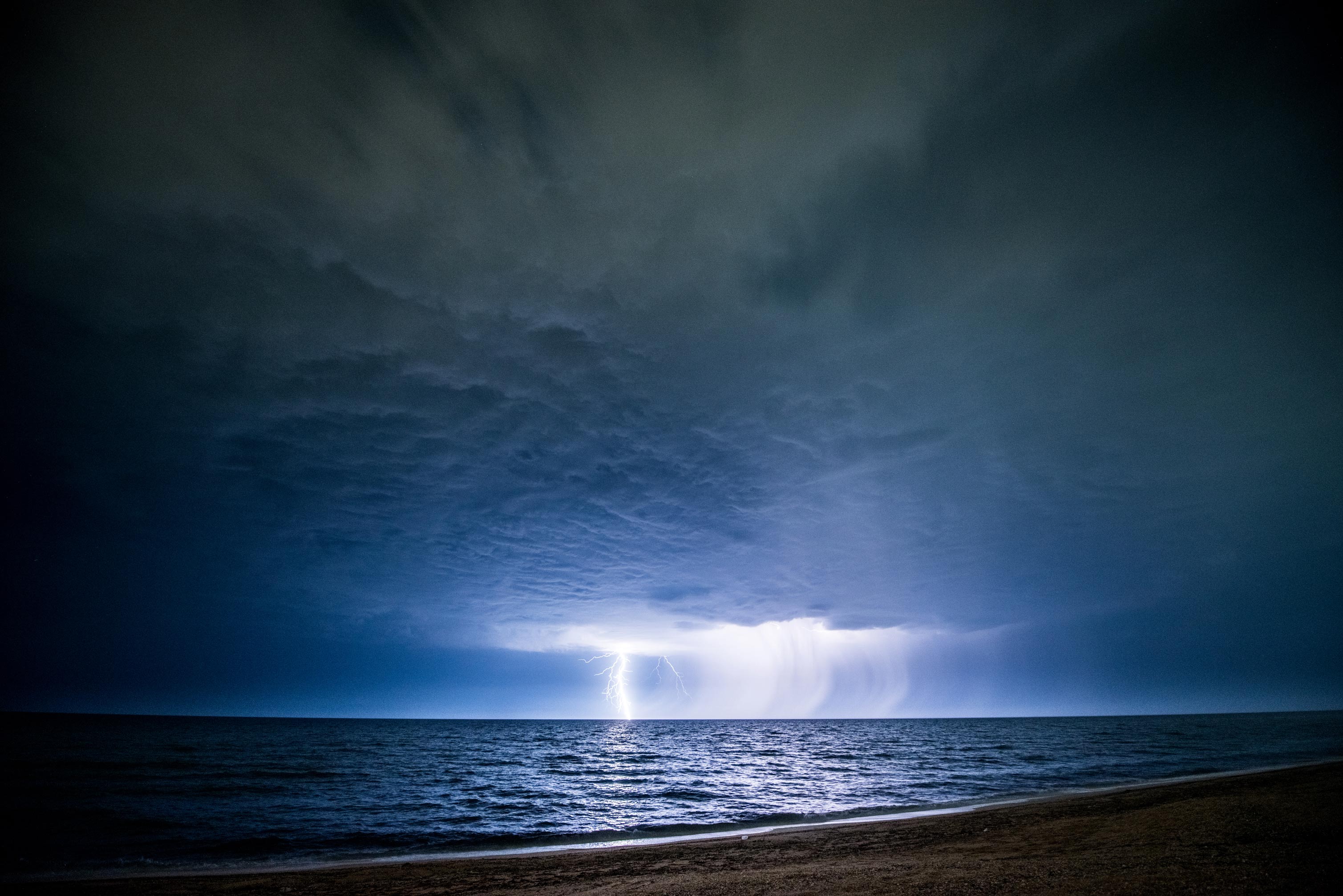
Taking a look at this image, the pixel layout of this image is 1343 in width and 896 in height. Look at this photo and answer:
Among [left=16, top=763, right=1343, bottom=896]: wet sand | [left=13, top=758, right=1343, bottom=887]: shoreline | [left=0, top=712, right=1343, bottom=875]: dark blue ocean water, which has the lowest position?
[left=0, top=712, right=1343, bottom=875]: dark blue ocean water

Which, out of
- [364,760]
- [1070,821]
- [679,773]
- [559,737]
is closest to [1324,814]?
[1070,821]

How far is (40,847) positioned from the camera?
725 inches

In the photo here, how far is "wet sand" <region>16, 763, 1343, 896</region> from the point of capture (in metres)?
9.95

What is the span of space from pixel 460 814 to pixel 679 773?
20.1m

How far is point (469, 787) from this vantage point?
3472 cm

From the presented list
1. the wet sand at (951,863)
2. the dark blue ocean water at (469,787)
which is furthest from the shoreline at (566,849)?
the dark blue ocean water at (469,787)

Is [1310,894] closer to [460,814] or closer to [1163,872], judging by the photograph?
[1163,872]

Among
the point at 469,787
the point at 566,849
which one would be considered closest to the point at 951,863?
the point at 566,849

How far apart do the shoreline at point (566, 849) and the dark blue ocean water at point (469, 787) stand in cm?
77

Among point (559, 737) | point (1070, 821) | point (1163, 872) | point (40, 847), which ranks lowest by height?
point (559, 737)

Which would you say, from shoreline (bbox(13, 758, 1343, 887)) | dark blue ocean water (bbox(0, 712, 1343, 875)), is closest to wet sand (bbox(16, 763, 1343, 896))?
shoreline (bbox(13, 758, 1343, 887))

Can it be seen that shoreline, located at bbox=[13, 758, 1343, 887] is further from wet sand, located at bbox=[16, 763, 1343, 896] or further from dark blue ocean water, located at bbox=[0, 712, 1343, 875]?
dark blue ocean water, located at bbox=[0, 712, 1343, 875]

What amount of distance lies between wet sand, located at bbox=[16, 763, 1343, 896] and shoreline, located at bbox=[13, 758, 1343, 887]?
24cm

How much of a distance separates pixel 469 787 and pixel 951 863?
105ft
